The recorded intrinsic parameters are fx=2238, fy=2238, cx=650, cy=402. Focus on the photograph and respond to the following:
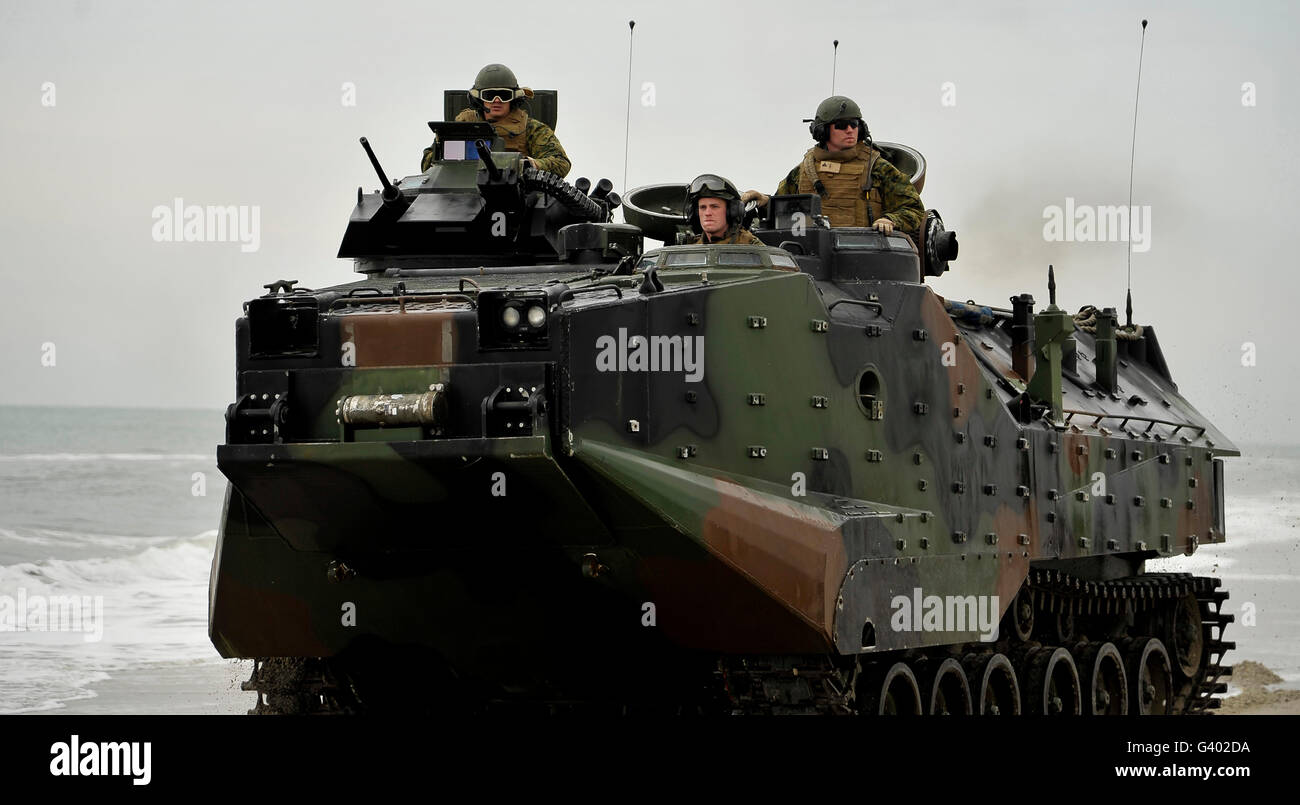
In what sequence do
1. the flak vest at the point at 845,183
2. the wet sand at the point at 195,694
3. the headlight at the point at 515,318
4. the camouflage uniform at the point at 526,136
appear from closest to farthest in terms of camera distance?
the headlight at the point at 515,318 → the flak vest at the point at 845,183 → the camouflage uniform at the point at 526,136 → the wet sand at the point at 195,694

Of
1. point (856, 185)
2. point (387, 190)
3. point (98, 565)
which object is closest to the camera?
point (387, 190)

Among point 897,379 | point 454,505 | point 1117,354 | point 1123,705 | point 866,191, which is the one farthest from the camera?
point 1117,354

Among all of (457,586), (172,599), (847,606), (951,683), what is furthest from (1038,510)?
(172,599)

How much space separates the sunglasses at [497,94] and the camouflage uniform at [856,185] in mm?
2220

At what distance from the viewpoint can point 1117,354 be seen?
20.6 metres

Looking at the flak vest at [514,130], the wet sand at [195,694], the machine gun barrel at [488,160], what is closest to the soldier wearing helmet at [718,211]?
the machine gun barrel at [488,160]

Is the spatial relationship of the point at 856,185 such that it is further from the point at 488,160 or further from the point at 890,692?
the point at 890,692

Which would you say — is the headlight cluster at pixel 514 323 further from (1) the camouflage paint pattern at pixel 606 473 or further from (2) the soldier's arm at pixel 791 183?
(2) the soldier's arm at pixel 791 183

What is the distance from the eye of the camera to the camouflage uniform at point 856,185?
16.2 meters

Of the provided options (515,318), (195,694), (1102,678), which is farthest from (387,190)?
(195,694)

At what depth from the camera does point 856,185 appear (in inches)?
645

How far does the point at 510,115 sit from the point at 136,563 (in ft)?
59.3
